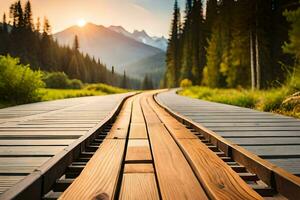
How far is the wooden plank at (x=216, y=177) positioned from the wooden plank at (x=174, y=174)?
0.05 meters

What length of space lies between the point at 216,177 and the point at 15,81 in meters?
9.71

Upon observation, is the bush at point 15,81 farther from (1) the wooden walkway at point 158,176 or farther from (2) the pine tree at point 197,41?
(2) the pine tree at point 197,41

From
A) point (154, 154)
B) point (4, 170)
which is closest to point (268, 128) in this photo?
point (154, 154)

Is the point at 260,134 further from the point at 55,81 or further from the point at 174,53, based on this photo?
the point at 174,53

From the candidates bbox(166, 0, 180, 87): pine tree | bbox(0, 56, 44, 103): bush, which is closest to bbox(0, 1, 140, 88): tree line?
bbox(166, 0, 180, 87): pine tree

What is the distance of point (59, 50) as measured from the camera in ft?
314

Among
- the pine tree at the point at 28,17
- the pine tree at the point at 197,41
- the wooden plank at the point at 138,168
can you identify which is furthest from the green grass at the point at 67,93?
the pine tree at the point at 28,17

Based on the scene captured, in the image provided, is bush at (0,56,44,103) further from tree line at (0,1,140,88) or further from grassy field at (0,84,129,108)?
tree line at (0,1,140,88)

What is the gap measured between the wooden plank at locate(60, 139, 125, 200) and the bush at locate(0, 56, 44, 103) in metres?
8.42

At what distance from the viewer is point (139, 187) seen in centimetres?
200

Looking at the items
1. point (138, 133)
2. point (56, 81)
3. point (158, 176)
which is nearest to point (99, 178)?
point (158, 176)

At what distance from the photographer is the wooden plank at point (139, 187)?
1830mm

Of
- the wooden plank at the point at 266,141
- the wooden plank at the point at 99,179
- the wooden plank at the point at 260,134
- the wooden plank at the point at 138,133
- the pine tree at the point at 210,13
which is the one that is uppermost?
the pine tree at the point at 210,13

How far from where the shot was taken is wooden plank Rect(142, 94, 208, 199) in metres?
1.85
